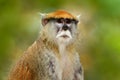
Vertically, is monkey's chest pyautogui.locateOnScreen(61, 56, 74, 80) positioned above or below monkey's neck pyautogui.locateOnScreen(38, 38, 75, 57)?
below

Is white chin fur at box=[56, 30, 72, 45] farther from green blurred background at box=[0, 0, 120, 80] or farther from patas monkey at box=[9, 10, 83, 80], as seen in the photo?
green blurred background at box=[0, 0, 120, 80]

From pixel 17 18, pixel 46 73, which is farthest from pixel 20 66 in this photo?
pixel 17 18

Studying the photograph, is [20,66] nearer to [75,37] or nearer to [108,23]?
[75,37]

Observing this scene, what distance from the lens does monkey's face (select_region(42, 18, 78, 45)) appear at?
434 inches

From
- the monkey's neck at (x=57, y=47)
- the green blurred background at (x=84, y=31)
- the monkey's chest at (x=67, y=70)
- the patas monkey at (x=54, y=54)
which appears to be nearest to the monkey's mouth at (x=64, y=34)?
the patas monkey at (x=54, y=54)

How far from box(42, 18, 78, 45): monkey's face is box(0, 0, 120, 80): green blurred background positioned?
113 inches

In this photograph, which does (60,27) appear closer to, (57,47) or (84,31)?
(57,47)

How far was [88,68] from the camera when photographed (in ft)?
48.1

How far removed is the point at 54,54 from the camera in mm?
11266

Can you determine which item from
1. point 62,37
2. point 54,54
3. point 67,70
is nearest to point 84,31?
point 67,70

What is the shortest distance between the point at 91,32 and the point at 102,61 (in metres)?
0.50

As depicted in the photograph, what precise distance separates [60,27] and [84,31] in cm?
344

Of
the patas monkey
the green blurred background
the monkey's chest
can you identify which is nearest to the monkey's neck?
the patas monkey

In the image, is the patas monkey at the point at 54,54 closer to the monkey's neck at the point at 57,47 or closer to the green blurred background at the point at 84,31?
the monkey's neck at the point at 57,47
